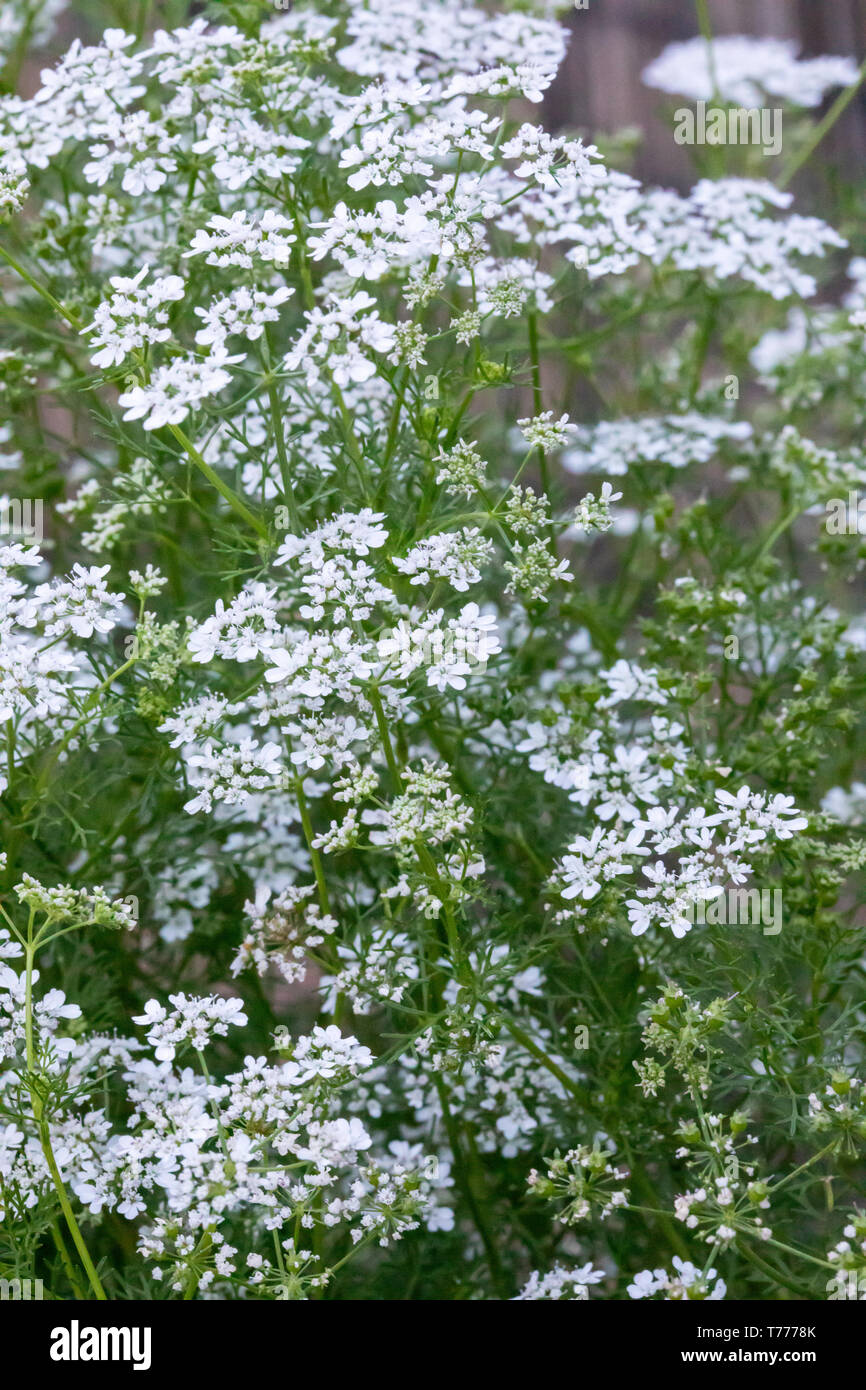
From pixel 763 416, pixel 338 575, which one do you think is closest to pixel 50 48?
pixel 763 416

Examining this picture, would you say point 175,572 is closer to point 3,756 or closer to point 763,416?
point 3,756

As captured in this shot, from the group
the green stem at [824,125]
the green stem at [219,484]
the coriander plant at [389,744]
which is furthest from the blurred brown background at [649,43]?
the green stem at [219,484]

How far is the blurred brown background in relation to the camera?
4059 millimetres

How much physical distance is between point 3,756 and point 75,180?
1.17 meters

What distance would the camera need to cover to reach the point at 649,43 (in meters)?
4.13

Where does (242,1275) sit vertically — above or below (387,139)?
A: below

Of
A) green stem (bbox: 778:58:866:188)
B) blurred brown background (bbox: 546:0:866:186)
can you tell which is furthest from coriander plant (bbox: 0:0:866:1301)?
blurred brown background (bbox: 546:0:866:186)

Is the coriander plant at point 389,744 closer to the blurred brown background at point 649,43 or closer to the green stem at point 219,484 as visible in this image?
the green stem at point 219,484

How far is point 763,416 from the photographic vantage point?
338 centimetres

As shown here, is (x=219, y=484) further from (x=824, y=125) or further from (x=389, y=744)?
(x=824, y=125)

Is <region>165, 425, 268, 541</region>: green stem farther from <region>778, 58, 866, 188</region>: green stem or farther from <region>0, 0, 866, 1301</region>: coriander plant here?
<region>778, 58, 866, 188</region>: green stem

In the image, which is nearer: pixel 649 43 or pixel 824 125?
pixel 824 125

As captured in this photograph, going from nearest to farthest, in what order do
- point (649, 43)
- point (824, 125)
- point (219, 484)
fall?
point (219, 484)
point (824, 125)
point (649, 43)

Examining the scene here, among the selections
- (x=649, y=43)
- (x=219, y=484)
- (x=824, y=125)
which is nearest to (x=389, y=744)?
(x=219, y=484)
